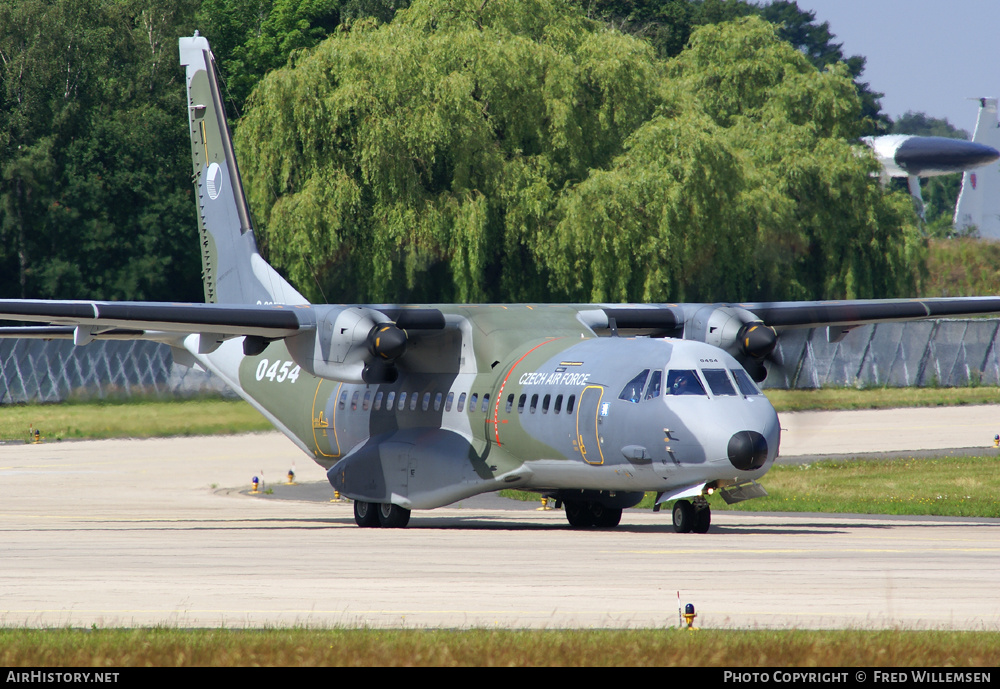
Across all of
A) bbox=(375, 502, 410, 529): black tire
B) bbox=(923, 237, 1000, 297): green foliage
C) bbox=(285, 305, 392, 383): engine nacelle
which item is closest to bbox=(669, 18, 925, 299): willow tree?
bbox=(923, 237, 1000, 297): green foliage

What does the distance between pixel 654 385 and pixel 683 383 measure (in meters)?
0.41

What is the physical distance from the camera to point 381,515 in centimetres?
2289

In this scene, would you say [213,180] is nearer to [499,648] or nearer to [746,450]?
[746,450]

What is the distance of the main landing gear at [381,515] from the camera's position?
22641 mm

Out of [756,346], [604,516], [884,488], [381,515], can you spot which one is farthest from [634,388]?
[884,488]

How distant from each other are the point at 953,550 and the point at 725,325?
610 centimetres

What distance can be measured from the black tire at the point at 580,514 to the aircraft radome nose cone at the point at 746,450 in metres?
4.40

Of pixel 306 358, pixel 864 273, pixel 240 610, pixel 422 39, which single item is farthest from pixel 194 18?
pixel 240 610

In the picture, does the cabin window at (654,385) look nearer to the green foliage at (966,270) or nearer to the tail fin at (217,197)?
the tail fin at (217,197)

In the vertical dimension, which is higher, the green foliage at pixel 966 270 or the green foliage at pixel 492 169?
the green foliage at pixel 492 169

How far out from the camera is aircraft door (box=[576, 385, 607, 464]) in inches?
770

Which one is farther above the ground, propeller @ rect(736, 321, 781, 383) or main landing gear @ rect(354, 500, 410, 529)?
propeller @ rect(736, 321, 781, 383)

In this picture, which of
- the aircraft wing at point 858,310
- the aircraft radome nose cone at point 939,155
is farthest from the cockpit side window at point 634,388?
the aircraft radome nose cone at point 939,155

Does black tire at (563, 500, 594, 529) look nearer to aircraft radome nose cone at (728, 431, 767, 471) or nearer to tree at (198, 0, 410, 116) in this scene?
aircraft radome nose cone at (728, 431, 767, 471)
